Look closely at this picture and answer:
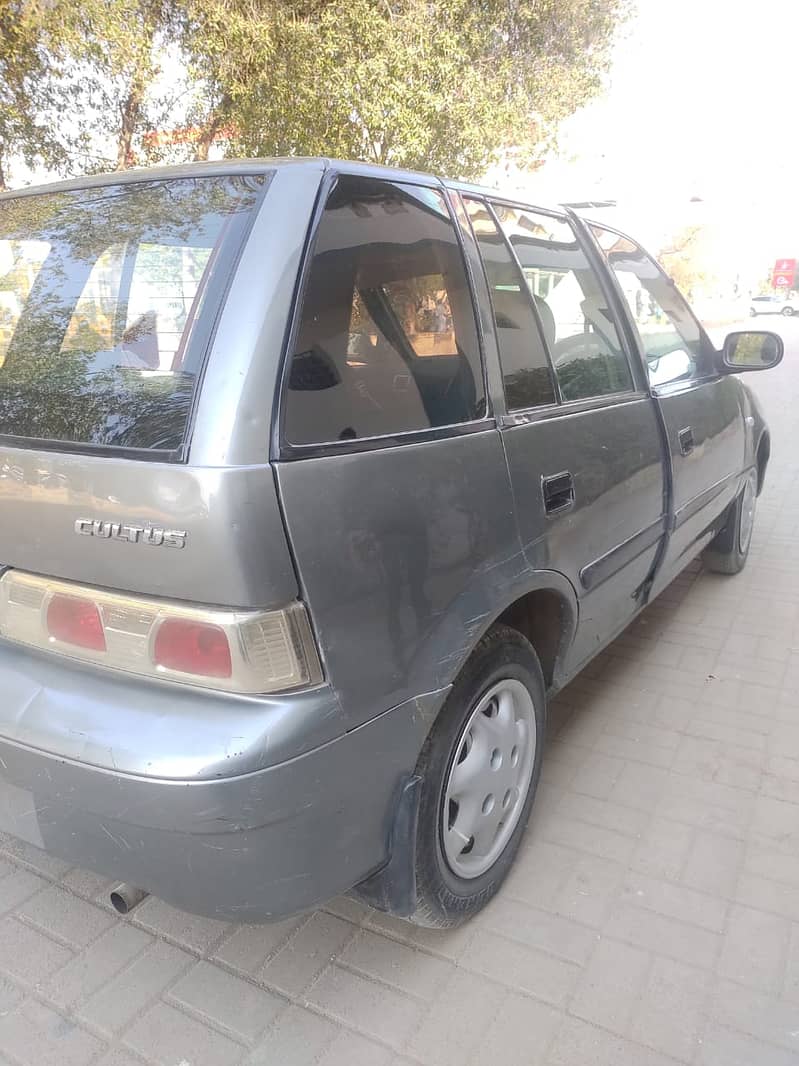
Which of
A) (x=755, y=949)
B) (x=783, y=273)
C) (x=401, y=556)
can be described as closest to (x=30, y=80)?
(x=401, y=556)

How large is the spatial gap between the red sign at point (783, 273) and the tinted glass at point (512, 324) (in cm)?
7868

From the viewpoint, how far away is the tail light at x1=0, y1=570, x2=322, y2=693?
141 centimetres

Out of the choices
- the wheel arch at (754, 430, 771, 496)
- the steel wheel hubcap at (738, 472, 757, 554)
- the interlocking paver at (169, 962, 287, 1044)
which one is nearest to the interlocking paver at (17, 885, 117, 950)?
the interlocking paver at (169, 962, 287, 1044)

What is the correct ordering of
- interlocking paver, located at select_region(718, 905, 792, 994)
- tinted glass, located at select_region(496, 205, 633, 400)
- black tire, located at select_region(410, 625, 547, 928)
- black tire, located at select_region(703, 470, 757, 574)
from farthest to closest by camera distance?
black tire, located at select_region(703, 470, 757, 574) → tinted glass, located at select_region(496, 205, 633, 400) → interlocking paver, located at select_region(718, 905, 792, 994) → black tire, located at select_region(410, 625, 547, 928)

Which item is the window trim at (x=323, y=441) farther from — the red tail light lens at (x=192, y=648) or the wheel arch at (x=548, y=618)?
the wheel arch at (x=548, y=618)

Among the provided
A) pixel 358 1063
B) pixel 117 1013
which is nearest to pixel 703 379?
pixel 358 1063

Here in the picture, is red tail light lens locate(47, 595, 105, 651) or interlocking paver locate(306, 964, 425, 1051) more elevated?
red tail light lens locate(47, 595, 105, 651)

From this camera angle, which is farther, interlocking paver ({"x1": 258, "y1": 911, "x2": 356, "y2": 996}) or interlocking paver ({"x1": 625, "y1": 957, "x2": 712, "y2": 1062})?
interlocking paver ({"x1": 258, "y1": 911, "x2": 356, "y2": 996})

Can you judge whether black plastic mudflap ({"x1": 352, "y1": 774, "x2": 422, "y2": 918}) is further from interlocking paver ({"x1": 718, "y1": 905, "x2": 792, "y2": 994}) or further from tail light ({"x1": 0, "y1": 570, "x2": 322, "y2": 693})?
interlocking paver ({"x1": 718, "y1": 905, "x2": 792, "y2": 994})

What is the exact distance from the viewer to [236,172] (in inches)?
68.4

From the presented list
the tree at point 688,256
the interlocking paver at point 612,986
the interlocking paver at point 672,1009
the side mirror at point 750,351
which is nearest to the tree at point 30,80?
the side mirror at point 750,351

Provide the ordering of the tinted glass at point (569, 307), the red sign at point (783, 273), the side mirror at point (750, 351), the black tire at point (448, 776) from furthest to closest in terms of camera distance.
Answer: the red sign at point (783, 273) → the side mirror at point (750, 351) → the tinted glass at point (569, 307) → the black tire at point (448, 776)

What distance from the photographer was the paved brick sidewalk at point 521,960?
1.76 meters

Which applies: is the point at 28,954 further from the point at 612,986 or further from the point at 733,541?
the point at 733,541
